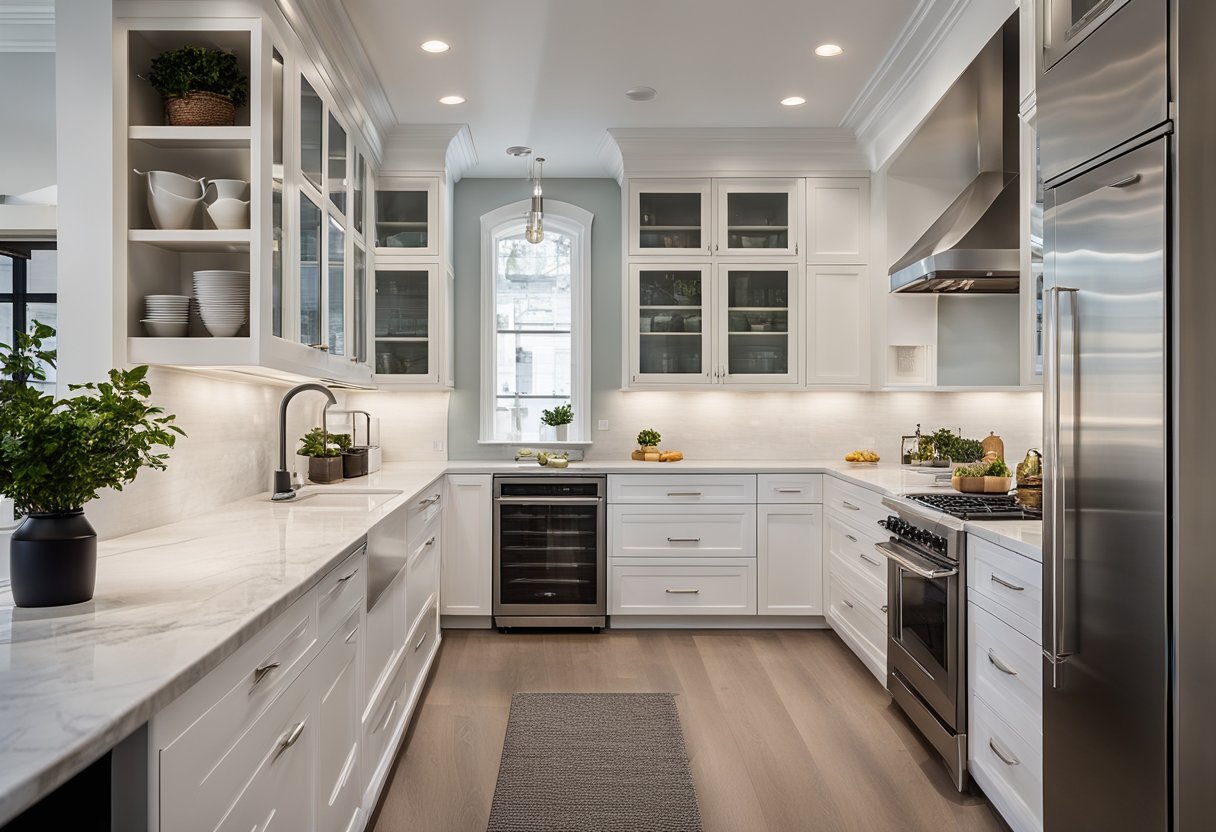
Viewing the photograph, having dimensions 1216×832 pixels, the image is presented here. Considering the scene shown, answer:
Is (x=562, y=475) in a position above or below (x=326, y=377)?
below

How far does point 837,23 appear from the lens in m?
3.12

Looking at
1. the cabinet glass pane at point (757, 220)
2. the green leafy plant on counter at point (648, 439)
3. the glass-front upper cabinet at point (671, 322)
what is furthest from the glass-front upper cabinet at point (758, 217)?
the green leafy plant on counter at point (648, 439)

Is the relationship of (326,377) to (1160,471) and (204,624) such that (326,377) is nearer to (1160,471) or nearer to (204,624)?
(204,624)

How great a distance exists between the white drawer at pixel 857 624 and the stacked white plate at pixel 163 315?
115 inches

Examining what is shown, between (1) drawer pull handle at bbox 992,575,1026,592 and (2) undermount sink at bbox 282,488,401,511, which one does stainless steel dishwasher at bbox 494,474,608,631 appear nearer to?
(2) undermount sink at bbox 282,488,401,511

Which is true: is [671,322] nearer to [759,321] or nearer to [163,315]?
[759,321]

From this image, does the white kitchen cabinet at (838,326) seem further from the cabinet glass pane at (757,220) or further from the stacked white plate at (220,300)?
the stacked white plate at (220,300)

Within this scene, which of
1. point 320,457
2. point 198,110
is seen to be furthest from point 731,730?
point 198,110

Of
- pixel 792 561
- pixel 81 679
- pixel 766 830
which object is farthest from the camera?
pixel 792 561

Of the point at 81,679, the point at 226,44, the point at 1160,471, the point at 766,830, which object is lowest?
the point at 766,830

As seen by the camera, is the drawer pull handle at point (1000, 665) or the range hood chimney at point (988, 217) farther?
the range hood chimney at point (988, 217)

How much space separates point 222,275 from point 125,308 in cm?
26

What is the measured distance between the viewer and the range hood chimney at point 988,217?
3143mm

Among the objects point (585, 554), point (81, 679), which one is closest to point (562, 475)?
point (585, 554)
